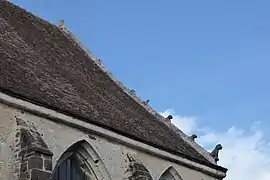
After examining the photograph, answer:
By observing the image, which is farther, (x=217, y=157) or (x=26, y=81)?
(x=217, y=157)

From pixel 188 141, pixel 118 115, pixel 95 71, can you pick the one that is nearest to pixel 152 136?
pixel 118 115

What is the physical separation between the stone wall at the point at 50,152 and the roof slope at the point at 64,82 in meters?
0.37

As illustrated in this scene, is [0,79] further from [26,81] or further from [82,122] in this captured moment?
[82,122]

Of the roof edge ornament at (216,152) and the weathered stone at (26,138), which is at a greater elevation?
the roof edge ornament at (216,152)

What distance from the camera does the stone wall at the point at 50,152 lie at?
1333 centimetres

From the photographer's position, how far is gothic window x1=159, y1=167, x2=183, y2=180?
1731 cm

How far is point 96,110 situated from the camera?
645 inches

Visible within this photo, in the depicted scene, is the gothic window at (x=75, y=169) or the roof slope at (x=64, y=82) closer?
the roof slope at (x=64, y=82)

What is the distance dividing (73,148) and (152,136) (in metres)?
2.97

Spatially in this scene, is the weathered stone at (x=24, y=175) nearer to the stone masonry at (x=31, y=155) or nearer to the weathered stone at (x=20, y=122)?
the stone masonry at (x=31, y=155)

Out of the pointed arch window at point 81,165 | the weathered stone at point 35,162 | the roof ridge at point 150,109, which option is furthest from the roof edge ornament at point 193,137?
the weathered stone at point 35,162

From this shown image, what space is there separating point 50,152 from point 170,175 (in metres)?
4.82

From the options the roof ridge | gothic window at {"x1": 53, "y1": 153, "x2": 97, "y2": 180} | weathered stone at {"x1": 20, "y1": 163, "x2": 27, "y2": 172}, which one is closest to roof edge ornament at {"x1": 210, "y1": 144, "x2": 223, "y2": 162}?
the roof ridge

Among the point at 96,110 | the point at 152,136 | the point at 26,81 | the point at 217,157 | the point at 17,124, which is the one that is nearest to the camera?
the point at 17,124
